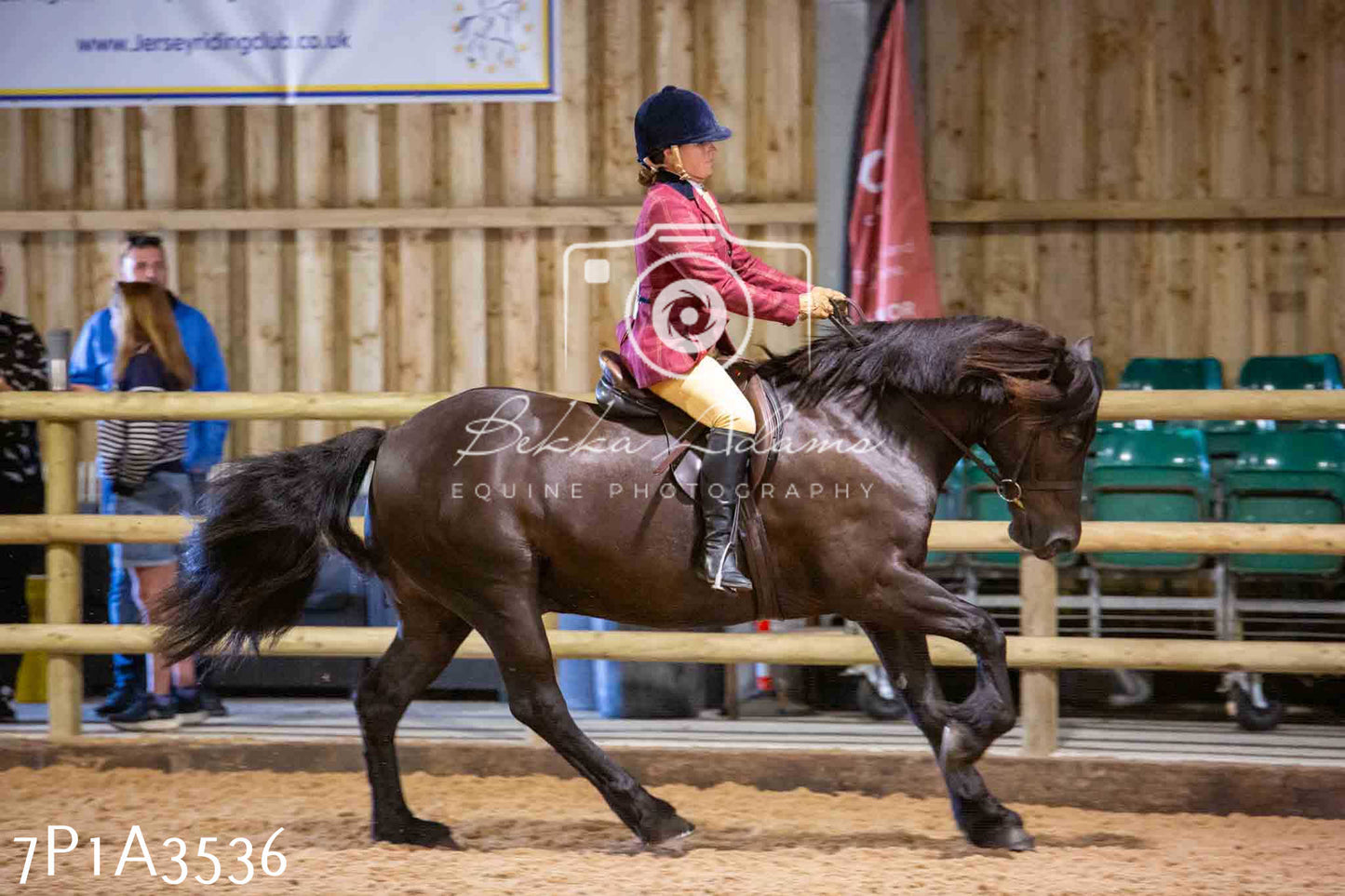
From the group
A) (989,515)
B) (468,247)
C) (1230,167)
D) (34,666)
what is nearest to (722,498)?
(989,515)

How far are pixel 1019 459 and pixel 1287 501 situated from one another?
242 centimetres

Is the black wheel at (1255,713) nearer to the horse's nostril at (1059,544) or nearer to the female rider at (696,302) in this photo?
the horse's nostril at (1059,544)

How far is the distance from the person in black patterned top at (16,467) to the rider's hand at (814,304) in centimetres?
345

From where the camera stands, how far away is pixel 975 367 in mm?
3668

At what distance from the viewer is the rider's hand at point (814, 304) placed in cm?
371

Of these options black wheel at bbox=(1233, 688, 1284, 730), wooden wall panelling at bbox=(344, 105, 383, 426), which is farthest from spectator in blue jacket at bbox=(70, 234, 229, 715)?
black wheel at bbox=(1233, 688, 1284, 730)

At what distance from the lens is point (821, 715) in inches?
223

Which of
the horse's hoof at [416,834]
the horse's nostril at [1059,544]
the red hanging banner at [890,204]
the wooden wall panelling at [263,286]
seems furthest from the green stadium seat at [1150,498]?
the wooden wall panelling at [263,286]

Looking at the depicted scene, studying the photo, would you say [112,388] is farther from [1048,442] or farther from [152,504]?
[1048,442]

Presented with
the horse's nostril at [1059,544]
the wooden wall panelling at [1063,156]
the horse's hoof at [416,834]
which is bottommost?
the horse's hoof at [416,834]

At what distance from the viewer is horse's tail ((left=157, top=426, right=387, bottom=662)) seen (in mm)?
4016

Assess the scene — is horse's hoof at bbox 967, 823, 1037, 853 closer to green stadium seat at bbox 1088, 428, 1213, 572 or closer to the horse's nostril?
the horse's nostril

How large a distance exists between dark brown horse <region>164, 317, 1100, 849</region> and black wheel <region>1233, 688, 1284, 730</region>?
182 centimetres

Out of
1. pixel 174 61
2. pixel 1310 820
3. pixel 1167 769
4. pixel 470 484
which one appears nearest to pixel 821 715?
pixel 1167 769
